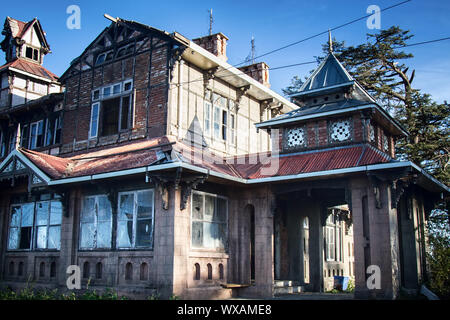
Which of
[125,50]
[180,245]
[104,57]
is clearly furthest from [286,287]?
[104,57]

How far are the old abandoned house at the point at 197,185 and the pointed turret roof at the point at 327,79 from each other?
0.24ft

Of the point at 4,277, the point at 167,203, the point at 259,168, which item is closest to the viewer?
the point at 167,203

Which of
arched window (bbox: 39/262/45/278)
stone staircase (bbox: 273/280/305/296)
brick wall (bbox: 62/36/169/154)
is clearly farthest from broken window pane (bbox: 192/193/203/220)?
arched window (bbox: 39/262/45/278)

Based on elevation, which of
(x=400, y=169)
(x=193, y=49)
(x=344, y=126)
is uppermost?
(x=193, y=49)

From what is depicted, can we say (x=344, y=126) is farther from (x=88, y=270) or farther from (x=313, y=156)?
(x=88, y=270)

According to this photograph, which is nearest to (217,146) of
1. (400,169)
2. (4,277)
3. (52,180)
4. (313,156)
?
(313,156)

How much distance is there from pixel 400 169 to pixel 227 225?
669cm

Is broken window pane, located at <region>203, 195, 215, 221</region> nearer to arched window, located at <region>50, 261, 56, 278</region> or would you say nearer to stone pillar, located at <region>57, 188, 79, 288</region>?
stone pillar, located at <region>57, 188, 79, 288</region>

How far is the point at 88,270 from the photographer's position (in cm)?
1755

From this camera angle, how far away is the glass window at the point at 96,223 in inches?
685

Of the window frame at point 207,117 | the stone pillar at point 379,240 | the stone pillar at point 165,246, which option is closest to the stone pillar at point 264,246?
the stone pillar at point 379,240

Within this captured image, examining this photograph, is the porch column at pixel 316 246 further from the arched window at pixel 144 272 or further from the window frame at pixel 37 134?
the window frame at pixel 37 134

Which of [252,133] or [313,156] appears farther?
[252,133]

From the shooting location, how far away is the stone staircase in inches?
719
